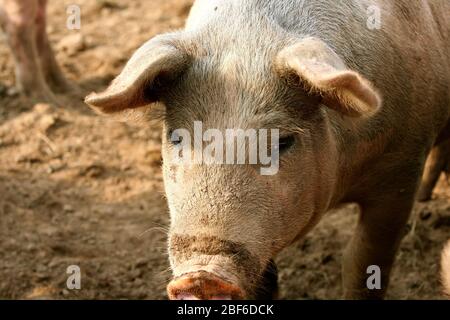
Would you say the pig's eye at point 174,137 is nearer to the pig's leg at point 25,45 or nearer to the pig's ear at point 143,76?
the pig's ear at point 143,76

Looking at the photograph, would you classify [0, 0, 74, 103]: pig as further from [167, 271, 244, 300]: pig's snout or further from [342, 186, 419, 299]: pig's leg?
[167, 271, 244, 300]: pig's snout

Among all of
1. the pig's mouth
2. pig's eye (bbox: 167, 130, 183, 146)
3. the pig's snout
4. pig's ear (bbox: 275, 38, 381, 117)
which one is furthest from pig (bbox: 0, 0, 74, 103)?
the pig's snout

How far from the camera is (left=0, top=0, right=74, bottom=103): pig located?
636cm

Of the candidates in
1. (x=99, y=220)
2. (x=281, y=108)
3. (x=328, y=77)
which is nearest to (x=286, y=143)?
(x=281, y=108)

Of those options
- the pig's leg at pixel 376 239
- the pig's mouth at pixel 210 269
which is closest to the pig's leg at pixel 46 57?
the pig's leg at pixel 376 239

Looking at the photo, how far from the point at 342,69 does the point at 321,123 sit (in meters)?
0.36

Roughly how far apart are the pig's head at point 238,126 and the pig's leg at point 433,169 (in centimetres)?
215

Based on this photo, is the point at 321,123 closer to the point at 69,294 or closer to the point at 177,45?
the point at 177,45

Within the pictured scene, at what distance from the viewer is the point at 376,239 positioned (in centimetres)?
452

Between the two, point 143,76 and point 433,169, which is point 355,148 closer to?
point 143,76

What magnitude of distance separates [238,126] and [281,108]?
8.2 inches

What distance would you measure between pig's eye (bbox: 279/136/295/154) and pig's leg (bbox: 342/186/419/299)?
1009mm

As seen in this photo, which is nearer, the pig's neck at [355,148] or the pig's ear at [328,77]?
the pig's ear at [328,77]

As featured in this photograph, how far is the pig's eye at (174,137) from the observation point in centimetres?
351
